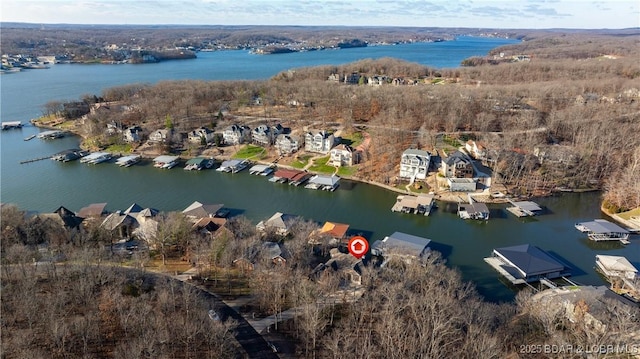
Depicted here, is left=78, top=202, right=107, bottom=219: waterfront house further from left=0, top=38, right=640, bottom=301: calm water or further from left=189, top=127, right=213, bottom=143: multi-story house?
left=189, top=127, right=213, bottom=143: multi-story house

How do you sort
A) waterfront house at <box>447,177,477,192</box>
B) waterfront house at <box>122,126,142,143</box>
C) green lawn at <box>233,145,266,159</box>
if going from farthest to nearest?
waterfront house at <box>122,126,142,143</box>
green lawn at <box>233,145,266,159</box>
waterfront house at <box>447,177,477,192</box>

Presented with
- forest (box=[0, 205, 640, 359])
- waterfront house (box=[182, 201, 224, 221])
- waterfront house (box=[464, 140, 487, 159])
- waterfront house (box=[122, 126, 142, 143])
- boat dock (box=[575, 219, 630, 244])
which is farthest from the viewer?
waterfront house (box=[122, 126, 142, 143])

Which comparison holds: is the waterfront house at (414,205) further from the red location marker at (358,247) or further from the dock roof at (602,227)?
the dock roof at (602,227)

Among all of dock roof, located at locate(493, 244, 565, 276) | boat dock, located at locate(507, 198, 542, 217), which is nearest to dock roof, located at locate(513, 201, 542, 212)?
boat dock, located at locate(507, 198, 542, 217)

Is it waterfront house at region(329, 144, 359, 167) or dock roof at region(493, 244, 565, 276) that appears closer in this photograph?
dock roof at region(493, 244, 565, 276)

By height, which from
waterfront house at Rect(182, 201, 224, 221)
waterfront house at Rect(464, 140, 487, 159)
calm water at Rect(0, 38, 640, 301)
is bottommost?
calm water at Rect(0, 38, 640, 301)

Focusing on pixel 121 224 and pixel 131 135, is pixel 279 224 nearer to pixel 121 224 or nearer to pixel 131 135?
pixel 121 224

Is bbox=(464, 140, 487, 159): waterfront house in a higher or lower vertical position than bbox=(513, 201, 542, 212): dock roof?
higher
